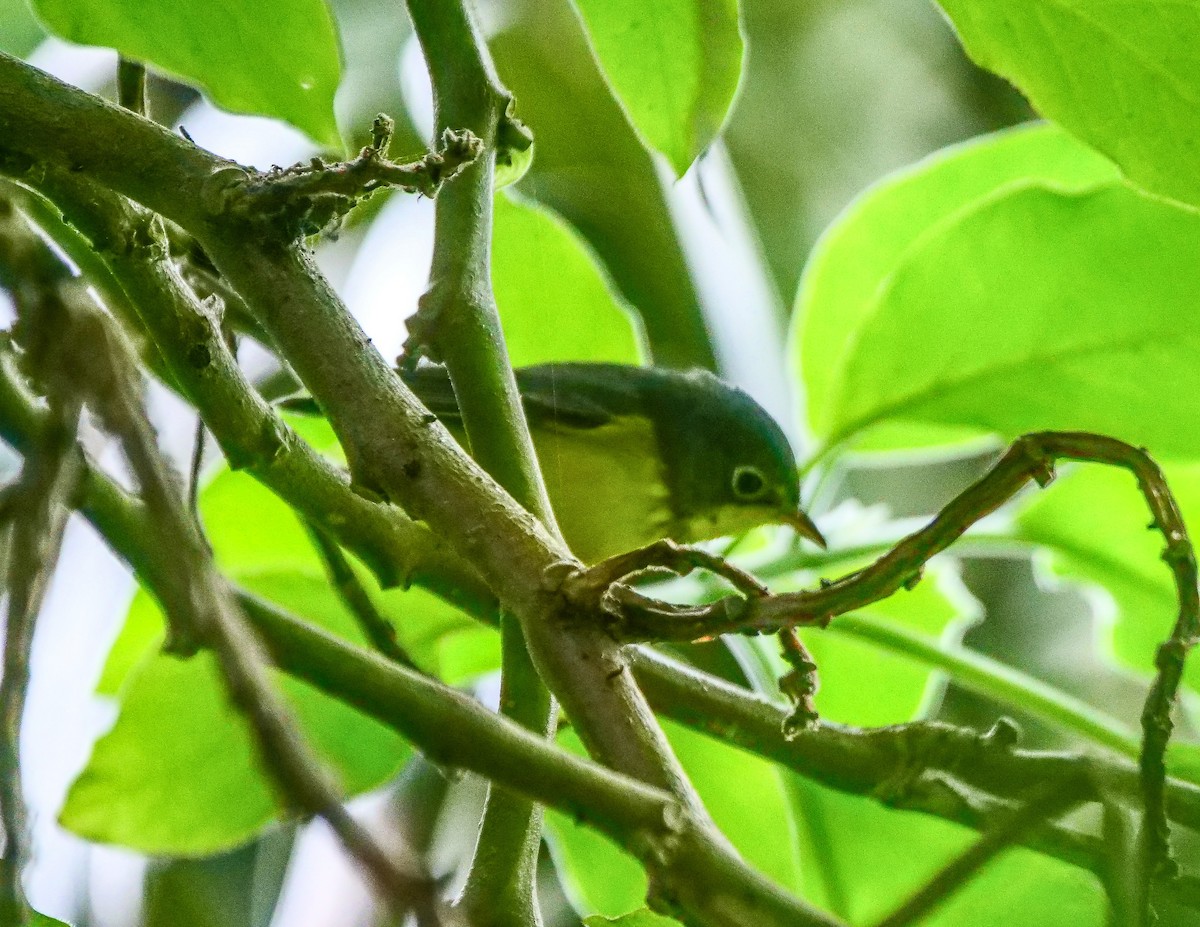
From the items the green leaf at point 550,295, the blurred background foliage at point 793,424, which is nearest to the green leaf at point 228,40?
the blurred background foliage at point 793,424

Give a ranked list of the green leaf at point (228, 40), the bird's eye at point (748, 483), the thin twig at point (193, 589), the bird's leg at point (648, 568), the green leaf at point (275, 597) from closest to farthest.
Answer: the thin twig at point (193, 589) → the bird's leg at point (648, 568) → the green leaf at point (228, 40) → the green leaf at point (275, 597) → the bird's eye at point (748, 483)

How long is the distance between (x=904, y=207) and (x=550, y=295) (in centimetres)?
22

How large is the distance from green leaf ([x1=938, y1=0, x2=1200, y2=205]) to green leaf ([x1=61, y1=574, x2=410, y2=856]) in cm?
44

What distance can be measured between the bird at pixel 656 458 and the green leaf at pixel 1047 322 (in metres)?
0.40

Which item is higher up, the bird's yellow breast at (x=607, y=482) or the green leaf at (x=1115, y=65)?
the green leaf at (x=1115, y=65)

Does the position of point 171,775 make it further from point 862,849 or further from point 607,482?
point 607,482

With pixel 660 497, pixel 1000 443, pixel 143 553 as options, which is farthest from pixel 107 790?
pixel 660 497

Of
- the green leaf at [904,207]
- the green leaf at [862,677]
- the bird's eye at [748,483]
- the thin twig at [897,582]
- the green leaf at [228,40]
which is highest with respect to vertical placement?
the green leaf at [228,40]

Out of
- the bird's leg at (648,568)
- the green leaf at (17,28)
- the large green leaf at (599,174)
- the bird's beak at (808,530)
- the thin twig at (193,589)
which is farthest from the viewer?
the large green leaf at (599,174)

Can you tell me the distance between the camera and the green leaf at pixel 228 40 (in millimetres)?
489

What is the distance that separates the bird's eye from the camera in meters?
1.29

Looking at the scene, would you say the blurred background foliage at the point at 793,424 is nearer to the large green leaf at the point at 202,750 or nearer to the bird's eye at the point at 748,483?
the large green leaf at the point at 202,750

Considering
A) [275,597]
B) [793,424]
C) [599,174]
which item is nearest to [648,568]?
[275,597]

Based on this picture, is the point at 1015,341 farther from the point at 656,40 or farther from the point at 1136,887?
the point at 1136,887
